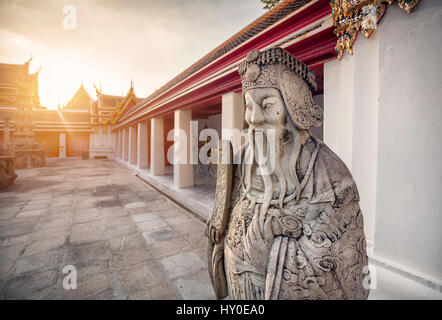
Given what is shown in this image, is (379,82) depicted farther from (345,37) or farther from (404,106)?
(345,37)

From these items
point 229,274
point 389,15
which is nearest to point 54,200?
point 229,274

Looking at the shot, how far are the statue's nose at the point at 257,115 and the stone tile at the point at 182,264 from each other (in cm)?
230

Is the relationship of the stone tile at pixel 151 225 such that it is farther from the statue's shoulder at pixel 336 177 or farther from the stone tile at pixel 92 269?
the statue's shoulder at pixel 336 177

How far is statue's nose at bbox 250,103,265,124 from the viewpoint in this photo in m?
1.17

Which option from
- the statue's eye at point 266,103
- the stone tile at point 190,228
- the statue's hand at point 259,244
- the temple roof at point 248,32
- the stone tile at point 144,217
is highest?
the temple roof at point 248,32

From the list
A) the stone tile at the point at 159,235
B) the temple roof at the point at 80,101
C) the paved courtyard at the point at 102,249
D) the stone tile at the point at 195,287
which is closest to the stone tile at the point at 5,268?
the paved courtyard at the point at 102,249

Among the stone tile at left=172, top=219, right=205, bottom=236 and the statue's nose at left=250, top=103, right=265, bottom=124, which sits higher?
the statue's nose at left=250, top=103, right=265, bottom=124

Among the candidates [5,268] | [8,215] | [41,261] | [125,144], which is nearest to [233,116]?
[41,261]

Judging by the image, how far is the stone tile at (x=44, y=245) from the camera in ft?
10.2

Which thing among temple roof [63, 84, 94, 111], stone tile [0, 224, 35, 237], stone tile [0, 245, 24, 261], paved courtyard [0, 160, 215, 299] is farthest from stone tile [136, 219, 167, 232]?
temple roof [63, 84, 94, 111]

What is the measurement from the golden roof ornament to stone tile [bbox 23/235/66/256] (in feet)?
16.5

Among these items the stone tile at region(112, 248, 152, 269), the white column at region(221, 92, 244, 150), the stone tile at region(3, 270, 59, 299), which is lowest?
the stone tile at region(3, 270, 59, 299)

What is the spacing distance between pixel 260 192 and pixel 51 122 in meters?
27.5

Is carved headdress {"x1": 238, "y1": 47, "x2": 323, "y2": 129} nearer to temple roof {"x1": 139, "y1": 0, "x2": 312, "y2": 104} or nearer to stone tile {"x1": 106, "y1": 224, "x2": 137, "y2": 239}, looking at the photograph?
temple roof {"x1": 139, "y1": 0, "x2": 312, "y2": 104}
